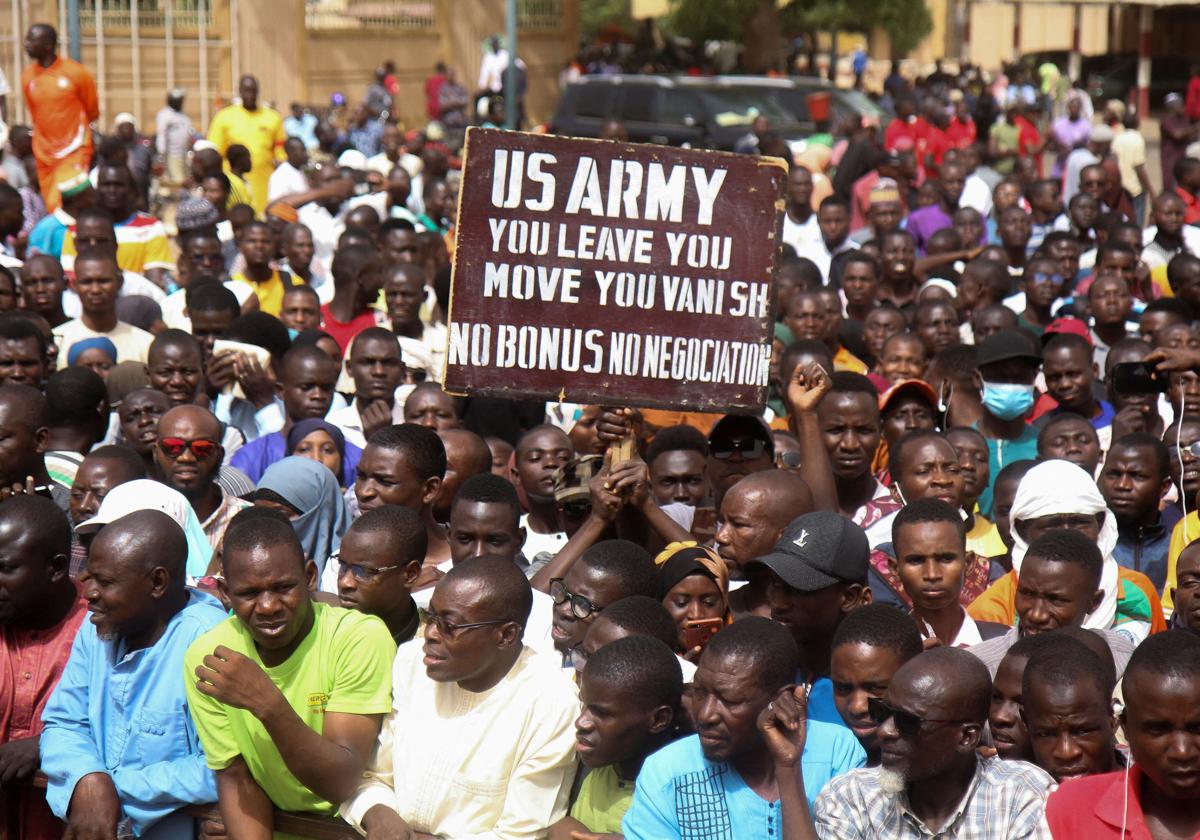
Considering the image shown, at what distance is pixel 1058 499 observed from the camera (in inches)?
241

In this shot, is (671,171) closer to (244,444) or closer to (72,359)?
(244,444)

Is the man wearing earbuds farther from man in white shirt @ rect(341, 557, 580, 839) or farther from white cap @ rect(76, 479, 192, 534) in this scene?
white cap @ rect(76, 479, 192, 534)

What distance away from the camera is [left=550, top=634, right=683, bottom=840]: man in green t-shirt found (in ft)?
14.6

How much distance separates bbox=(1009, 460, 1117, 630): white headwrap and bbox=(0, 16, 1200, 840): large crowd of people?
0.05ft

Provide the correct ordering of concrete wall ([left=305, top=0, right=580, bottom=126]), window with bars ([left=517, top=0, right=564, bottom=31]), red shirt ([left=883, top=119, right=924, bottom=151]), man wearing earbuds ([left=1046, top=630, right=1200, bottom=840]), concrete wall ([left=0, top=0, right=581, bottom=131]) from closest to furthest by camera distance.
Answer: man wearing earbuds ([left=1046, top=630, right=1200, bottom=840]) < red shirt ([left=883, top=119, right=924, bottom=151]) < concrete wall ([left=0, top=0, right=581, bottom=131]) < concrete wall ([left=305, top=0, right=580, bottom=126]) < window with bars ([left=517, top=0, right=564, bottom=31])

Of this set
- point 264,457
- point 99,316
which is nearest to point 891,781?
point 264,457

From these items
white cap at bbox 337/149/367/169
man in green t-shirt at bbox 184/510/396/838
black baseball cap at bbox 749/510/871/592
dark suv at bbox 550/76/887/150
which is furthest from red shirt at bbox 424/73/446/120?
man in green t-shirt at bbox 184/510/396/838

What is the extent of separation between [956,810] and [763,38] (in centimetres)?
3284

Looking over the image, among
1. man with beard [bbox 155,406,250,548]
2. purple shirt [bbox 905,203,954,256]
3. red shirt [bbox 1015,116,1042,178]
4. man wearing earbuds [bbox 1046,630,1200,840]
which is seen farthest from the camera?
red shirt [bbox 1015,116,1042,178]

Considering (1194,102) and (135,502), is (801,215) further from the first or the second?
(1194,102)

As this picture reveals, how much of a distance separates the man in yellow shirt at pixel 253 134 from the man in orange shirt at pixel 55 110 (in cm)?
161

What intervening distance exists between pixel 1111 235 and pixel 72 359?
23.4 ft

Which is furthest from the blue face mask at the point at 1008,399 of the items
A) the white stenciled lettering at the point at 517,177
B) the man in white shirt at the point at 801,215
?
the man in white shirt at the point at 801,215

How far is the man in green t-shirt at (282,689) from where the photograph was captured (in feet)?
14.9
